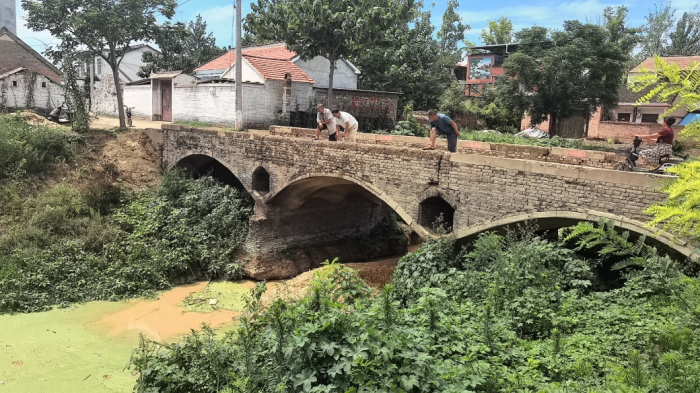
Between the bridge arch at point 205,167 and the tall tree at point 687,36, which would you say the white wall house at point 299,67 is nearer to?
the bridge arch at point 205,167

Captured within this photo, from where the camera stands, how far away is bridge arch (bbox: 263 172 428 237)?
11523 millimetres

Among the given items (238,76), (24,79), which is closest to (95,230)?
(238,76)

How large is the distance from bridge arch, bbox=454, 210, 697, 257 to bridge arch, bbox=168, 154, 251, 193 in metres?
9.51

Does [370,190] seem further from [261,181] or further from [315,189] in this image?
[261,181]

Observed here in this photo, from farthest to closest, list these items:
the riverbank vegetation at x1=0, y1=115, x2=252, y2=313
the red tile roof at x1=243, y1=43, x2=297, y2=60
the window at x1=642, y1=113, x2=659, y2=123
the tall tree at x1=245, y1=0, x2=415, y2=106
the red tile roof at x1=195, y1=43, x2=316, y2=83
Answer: the window at x1=642, y1=113, x2=659, y2=123 < the red tile roof at x1=243, y1=43, x2=297, y2=60 < the red tile roof at x1=195, y1=43, x2=316, y2=83 < the tall tree at x1=245, y1=0, x2=415, y2=106 < the riverbank vegetation at x1=0, y1=115, x2=252, y2=313

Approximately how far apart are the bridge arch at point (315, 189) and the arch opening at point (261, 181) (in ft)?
2.06

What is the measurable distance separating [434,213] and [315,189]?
462 cm

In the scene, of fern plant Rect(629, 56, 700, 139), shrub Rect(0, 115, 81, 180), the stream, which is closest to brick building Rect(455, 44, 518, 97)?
the stream

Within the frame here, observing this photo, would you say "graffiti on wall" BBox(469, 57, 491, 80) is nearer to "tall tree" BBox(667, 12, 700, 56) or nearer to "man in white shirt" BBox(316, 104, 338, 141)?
"tall tree" BBox(667, 12, 700, 56)

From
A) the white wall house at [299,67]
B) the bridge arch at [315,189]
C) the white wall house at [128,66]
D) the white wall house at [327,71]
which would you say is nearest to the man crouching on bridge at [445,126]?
the bridge arch at [315,189]

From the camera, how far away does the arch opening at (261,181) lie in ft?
46.2

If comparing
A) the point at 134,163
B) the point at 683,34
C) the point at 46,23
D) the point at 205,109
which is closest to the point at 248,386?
the point at 134,163

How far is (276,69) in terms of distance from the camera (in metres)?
18.7

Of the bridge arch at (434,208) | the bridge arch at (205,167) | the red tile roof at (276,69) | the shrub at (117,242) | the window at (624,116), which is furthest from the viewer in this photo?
the window at (624,116)
